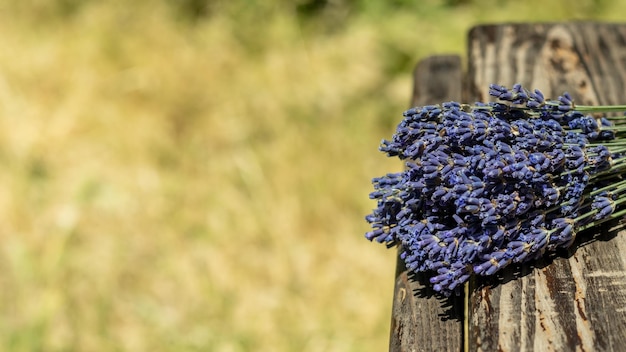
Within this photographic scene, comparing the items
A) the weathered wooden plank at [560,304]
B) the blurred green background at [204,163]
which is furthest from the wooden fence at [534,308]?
the blurred green background at [204,163]

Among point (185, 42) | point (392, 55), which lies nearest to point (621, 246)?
point (392, 55)

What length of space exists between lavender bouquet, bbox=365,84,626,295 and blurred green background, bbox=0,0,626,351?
61.9 inches

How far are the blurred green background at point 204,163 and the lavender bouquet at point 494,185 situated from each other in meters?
1.57

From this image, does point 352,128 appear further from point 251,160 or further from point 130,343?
point 130,343

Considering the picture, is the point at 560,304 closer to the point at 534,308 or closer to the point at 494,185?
the point at 534,308

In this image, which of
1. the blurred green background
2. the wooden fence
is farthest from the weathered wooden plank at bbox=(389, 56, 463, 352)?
the blurred green background

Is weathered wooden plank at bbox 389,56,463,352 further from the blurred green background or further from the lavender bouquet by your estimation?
the blurred green background

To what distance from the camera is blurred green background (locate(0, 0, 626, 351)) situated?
270cm

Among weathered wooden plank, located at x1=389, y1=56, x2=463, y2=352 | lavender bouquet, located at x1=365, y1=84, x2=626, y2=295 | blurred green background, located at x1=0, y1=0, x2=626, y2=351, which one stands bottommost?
weathered wooden plank, located at x1=389, y1=56, x2=463, y2=352

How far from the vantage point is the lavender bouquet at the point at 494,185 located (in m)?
1.04

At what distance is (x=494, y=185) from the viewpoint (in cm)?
106

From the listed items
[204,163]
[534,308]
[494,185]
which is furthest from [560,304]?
[204,163]

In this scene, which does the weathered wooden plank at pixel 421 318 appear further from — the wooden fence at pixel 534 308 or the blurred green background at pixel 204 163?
the blurred green background at pixel 204 163

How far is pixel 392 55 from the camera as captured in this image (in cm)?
382
